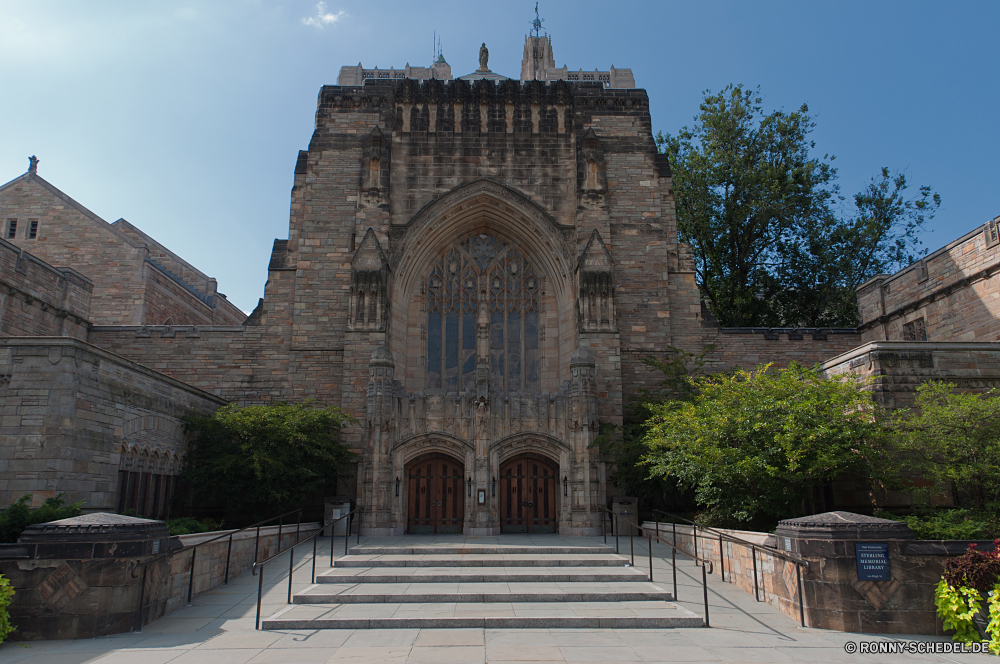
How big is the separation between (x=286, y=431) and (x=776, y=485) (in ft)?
33.7

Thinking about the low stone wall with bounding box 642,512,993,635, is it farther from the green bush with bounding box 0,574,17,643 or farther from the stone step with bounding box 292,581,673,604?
the green bush with bounding box 0,574,17,643

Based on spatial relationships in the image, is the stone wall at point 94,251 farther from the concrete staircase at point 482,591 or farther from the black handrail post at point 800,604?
the black handrail post at point 800,604

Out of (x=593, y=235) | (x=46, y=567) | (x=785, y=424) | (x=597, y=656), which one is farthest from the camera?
(x=593, y=235)

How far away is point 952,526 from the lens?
976cm

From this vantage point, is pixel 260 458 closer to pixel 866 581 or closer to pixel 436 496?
pixel 436 496

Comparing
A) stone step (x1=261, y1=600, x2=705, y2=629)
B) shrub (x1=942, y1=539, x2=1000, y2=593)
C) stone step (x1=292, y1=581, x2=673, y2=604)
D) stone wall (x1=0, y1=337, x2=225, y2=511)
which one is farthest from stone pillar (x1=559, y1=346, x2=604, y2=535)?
stone wall (x1=0, y1=337, x2=225, y2=511)

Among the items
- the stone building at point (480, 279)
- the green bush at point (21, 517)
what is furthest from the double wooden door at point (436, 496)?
the green bush at point (21, 517)

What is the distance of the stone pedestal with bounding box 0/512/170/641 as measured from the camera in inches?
319

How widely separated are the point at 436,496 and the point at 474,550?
4.28 metres

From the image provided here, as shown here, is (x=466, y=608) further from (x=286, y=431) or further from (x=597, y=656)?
(x=286, y=431)

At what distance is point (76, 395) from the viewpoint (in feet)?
38.7

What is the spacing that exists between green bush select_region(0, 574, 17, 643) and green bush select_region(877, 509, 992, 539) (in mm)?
11451

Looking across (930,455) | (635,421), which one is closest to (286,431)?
(635,421)

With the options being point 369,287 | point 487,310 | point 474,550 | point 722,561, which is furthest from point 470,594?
point 487,310
